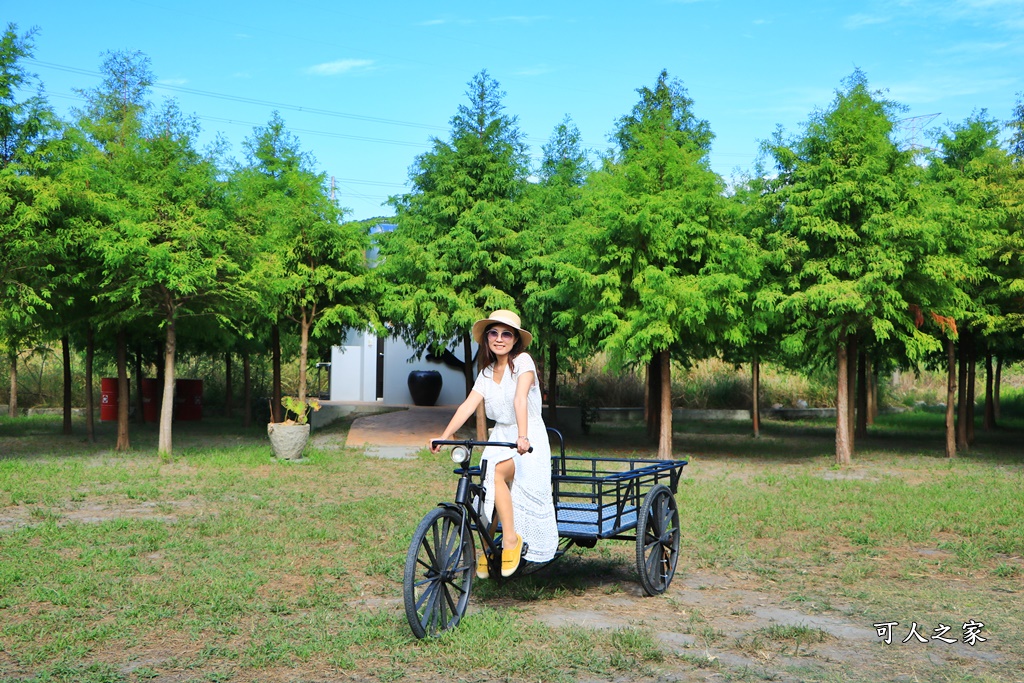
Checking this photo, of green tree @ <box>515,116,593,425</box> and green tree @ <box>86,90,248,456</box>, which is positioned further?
green tree @ <box>515,116,593,425</box>

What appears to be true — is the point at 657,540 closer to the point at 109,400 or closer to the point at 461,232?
the point at 461,232


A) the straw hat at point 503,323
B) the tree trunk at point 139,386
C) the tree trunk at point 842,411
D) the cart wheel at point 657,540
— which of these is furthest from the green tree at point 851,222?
the tree trunk at point 139,386

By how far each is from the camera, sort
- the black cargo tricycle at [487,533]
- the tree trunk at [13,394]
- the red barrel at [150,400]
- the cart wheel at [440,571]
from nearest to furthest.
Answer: the cart wheel at [440,571] < the black cargo tricycle at [487,533] < the tree trunk at [13,394] < the red barrel at [150,400]

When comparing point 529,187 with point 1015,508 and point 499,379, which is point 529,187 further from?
point 499,379

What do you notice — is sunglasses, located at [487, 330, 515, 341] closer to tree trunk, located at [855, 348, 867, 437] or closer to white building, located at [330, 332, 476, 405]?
tree trunk, located at [855, 348, 867, 437]

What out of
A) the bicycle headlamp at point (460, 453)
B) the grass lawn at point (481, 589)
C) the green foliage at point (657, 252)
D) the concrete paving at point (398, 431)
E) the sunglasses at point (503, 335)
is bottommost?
the grass lawn at point (481, 589)

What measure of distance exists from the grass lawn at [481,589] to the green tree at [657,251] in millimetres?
3078

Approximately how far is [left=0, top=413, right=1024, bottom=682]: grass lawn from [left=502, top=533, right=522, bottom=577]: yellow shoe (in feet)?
1.08

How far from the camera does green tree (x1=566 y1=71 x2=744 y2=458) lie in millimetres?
15859

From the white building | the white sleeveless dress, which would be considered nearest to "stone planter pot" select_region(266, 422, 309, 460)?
the white building

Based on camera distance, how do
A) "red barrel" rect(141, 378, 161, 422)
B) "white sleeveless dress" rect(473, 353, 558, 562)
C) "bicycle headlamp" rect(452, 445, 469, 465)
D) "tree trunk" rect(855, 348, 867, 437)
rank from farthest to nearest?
"red barrel" rect(141, 378, 161, 422)
"tree trunk" rect(855, 348, 867, 437)
"white sleeveless dress" rect(473, 353, 558, 562)
"bicycle headlamp" rect(452, 445, 469, 465)

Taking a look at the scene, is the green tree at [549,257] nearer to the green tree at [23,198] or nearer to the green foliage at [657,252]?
the green foliage at [657,252]

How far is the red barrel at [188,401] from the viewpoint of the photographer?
2792 centimetres

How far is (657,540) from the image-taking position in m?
7.04
